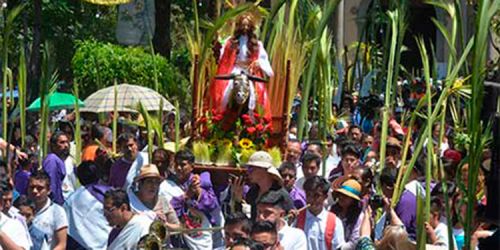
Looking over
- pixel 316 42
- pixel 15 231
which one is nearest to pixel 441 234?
pixel 316 42

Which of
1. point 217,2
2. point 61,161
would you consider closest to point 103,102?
point 217,2

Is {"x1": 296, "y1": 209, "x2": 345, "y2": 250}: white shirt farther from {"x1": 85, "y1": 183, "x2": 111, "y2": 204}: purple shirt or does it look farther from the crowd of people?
{"x1": 85, "y1": 183, "x2": 111, "y2": 204}: purple shirt

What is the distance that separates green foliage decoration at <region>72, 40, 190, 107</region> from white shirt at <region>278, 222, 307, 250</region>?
1234 centimetres

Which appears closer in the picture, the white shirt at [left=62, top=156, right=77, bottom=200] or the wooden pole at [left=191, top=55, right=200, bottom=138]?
the white shirt at [left=62, top=156, right=77, bottom=200]

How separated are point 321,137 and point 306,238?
398cm

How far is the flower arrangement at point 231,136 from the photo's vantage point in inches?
538

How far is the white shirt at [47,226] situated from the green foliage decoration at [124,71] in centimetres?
1128

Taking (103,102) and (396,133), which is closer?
(396,133)

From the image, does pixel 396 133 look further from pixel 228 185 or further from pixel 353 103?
pixel 353 103

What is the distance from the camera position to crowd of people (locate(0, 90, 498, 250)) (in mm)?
9039

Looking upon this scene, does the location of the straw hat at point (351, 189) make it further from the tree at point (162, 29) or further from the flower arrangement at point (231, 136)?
the tree at point (162, 29)

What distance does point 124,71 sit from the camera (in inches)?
871

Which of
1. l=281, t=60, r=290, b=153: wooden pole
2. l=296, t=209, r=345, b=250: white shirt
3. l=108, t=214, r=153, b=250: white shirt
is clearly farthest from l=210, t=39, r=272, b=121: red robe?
l=108, t=214, r=153, b=250: white shirt

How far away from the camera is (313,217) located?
9953 mm
